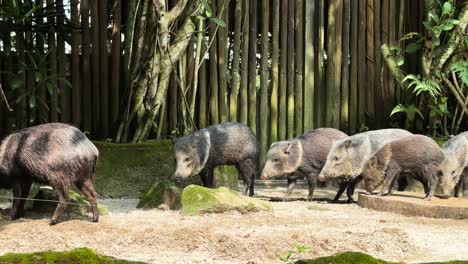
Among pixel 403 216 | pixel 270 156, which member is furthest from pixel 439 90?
pixel 403 216

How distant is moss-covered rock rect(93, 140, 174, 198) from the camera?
9133 mm

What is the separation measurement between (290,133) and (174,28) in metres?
1.97

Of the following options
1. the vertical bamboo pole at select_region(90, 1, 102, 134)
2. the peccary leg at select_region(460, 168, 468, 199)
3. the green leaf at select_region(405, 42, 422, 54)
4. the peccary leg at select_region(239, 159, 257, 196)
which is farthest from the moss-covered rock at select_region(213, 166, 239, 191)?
the green leaf at select_region(405, 42, 422, 54)

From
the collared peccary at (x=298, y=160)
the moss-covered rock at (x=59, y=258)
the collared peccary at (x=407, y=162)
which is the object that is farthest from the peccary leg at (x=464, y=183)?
the moss-covered rock at (x=59, y=258)

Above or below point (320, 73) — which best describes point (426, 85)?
below

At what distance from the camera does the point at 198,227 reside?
6.39m

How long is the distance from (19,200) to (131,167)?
2.42 meters

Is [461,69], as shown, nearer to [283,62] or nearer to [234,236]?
[283,62]

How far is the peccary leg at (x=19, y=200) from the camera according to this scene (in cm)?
684

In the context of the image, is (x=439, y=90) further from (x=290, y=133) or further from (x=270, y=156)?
(x=270, y=156)

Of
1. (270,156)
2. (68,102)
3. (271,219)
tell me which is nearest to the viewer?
(271,219)

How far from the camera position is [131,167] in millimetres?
9219

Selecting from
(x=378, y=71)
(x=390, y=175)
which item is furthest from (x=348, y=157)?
(x=378, y=71)

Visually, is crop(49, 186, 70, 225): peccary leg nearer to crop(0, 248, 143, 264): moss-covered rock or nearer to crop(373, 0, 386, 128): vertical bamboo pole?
crop(0, 248, 143, 264): moss-covered rock
